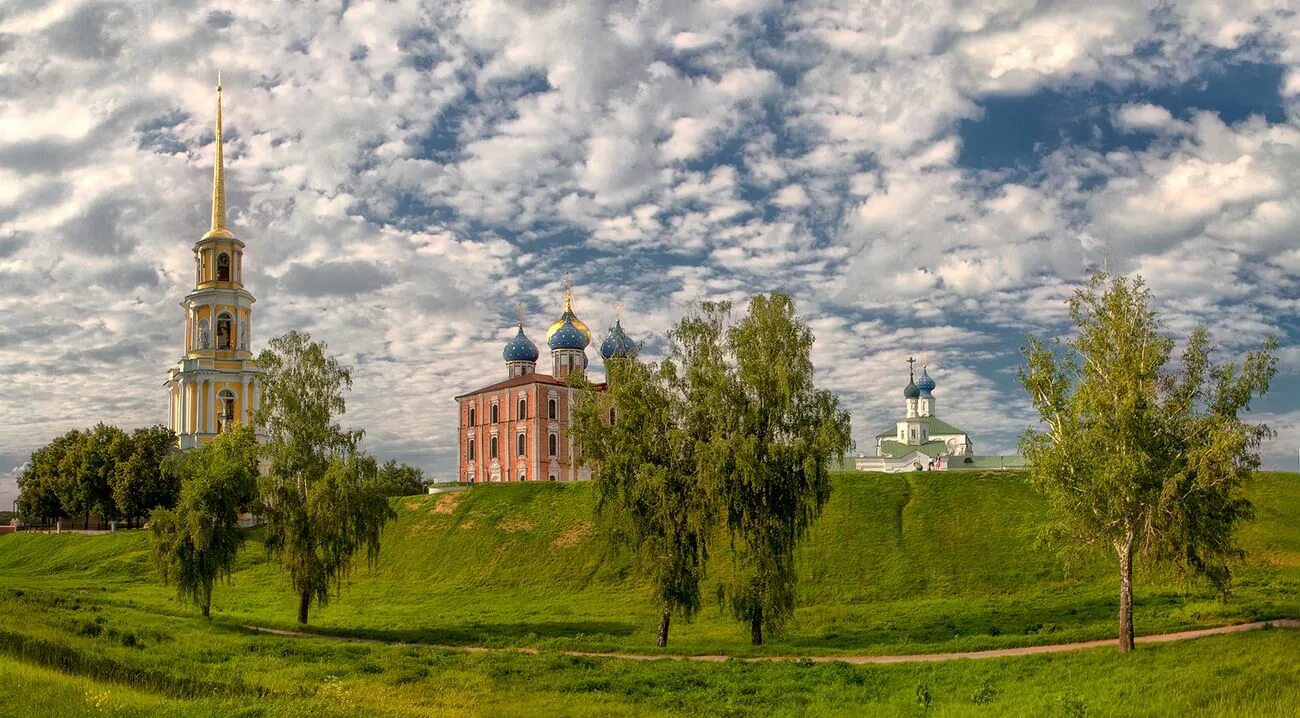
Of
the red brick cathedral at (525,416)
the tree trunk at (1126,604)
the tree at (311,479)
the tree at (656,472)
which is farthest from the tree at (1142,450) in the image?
the red brick cathedral at (525,416)

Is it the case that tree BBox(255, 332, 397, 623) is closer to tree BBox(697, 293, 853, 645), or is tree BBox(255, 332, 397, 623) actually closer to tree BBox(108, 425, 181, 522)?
tree BBox(697, 293, 853, 645)

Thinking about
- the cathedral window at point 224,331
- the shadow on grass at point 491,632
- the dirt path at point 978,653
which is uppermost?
the cathedral window at point 224,331

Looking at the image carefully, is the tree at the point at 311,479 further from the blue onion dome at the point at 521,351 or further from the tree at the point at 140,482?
the blue onion dome at the point at 521,351

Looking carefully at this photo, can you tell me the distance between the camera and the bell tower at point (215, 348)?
294 ft

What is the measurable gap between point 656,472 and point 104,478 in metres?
60.6

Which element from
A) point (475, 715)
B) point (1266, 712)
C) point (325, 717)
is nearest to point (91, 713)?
point (325, 717)

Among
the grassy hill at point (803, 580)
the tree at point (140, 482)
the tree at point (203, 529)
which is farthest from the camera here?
the tree at point (140, 482)

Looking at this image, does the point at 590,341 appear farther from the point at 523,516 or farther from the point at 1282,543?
the point at 1282,543

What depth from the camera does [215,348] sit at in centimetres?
9188

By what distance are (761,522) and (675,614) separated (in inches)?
171

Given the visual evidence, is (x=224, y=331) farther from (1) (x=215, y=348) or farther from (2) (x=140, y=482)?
(2) (x=140, y=482)

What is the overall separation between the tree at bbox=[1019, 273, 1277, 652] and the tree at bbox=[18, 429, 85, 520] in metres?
77.4

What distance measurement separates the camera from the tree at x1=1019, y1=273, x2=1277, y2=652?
2797 centimetres

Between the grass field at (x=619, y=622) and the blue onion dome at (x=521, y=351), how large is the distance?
40453 mm
